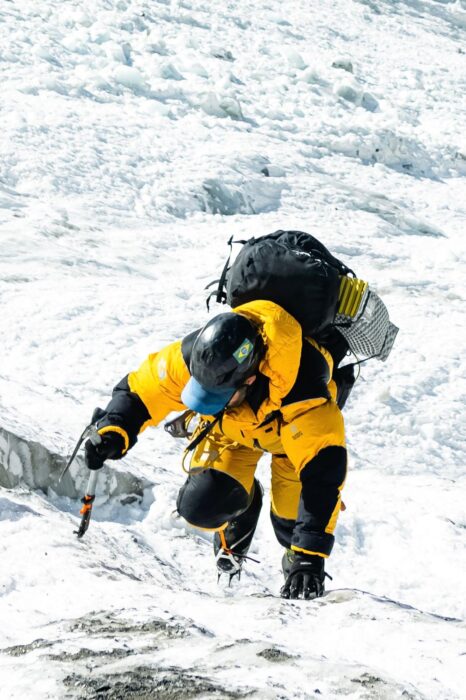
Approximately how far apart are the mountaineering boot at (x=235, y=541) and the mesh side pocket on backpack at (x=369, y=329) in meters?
0.94

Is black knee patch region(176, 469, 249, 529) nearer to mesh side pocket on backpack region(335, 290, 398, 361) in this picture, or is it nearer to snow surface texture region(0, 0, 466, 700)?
snow surface texture region(0, 0, 466, 700)

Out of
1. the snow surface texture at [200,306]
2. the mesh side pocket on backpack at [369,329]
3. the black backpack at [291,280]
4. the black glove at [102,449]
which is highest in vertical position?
the black backpack at [291,280]

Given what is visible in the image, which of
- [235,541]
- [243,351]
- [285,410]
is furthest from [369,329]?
[235,541]

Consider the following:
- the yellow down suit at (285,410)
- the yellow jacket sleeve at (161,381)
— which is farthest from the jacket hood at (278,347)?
the yellow jacket sleeve at (161,381)

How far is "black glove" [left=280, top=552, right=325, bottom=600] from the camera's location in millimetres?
3391

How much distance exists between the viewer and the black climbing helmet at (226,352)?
3.24 m

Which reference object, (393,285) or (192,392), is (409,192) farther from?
(192,392)

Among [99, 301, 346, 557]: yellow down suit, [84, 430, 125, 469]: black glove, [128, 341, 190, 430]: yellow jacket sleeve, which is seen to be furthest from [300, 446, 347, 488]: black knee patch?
[84, 430, 125, 469]: black glove

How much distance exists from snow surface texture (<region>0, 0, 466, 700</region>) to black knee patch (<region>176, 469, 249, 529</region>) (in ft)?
1.12

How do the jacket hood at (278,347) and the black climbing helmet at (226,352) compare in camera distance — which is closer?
the black climbing helmet at (226,352)

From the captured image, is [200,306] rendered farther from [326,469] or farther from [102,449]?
[326,469]

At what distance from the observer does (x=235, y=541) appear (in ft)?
13.9

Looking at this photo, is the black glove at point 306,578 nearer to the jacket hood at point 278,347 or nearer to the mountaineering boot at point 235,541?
the jacket hood at point 278,347

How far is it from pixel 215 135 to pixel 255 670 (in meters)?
11.8
